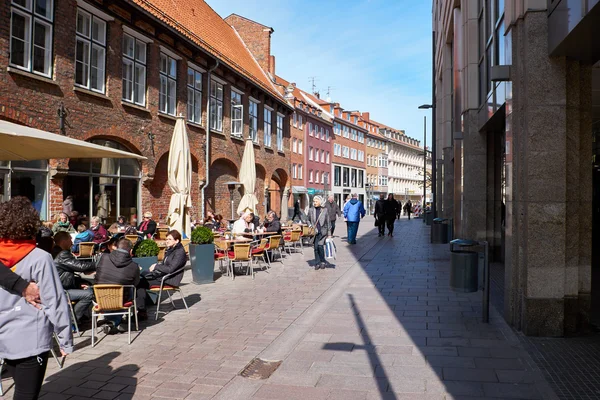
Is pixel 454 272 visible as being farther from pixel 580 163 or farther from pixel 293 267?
pixel 293 267

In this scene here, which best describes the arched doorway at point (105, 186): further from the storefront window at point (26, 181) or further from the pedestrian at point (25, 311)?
the pedestrian at point (25, 311)

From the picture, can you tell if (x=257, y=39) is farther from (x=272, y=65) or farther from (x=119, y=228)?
(x=119, y=228)

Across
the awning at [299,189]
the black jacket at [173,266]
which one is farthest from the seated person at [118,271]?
the awning at [299,189]

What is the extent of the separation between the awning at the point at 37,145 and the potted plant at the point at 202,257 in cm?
301

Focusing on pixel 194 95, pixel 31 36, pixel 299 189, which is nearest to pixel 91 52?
pixel 31 36

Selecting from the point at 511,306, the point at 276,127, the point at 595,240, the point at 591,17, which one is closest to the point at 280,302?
the point at 511,306

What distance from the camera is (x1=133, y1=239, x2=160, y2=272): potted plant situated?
28.2ft

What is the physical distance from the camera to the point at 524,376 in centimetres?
478

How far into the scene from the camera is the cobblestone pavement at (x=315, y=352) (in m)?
4.53

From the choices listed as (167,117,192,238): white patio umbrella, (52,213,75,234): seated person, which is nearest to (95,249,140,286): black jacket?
(167,117,192,238): white patio umbrella

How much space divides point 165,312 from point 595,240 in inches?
606

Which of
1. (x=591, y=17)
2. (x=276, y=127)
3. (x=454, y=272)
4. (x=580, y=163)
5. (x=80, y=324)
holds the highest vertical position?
(x=276, y=127)

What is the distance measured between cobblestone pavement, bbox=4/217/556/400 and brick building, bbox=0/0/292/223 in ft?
22.2

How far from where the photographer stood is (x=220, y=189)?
971 inches
